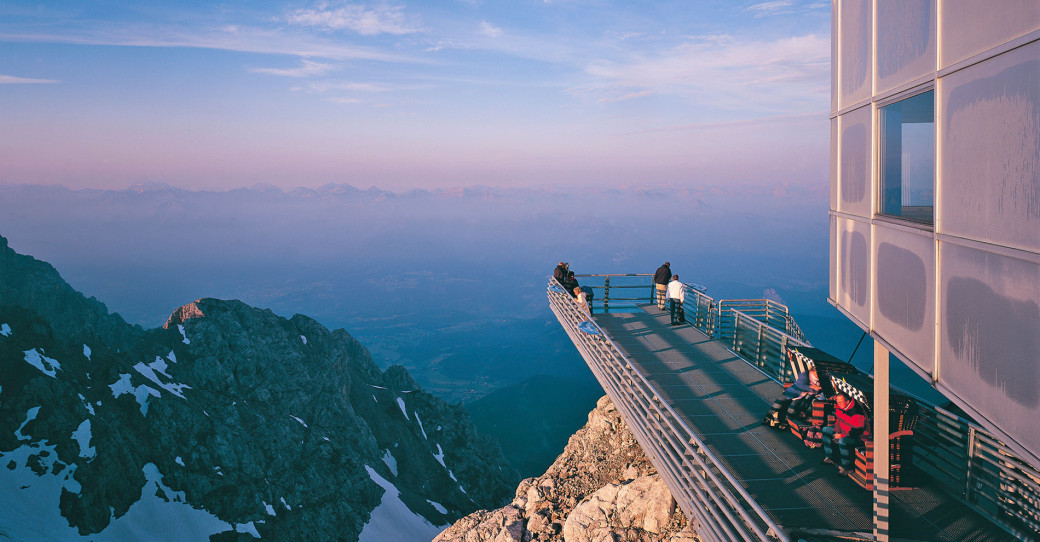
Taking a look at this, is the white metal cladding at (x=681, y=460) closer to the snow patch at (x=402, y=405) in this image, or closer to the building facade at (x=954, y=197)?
the building facade at (x=954, y=197)

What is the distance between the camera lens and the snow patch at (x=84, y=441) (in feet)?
152

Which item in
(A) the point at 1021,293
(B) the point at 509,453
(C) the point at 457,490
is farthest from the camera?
(B) the point at 509,453

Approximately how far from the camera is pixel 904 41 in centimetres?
628

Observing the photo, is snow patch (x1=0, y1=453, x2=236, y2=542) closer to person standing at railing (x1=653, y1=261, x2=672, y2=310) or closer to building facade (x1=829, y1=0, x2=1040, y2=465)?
person standing at railing (x1=653, y1=261, x2=672, y2=310)

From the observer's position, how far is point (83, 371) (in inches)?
1997

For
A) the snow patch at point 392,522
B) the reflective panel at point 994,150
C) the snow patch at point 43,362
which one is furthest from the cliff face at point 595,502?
the snow patch at point 392,522

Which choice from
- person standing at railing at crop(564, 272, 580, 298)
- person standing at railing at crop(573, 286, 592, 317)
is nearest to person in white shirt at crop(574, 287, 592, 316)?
person standing at railing at crop(573, 286, 592, 317)

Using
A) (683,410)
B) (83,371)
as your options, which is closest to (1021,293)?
(683,410)

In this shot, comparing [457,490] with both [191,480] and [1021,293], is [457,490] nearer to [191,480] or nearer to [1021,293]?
[191,480]

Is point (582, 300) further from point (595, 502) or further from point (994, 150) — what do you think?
point (994, 150)

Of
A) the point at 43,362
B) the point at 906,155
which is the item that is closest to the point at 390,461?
the point at 43,362

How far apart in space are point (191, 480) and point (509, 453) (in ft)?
398

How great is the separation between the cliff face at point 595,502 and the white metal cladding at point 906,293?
527 cm

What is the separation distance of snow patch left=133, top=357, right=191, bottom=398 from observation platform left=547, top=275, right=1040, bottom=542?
5521cm
